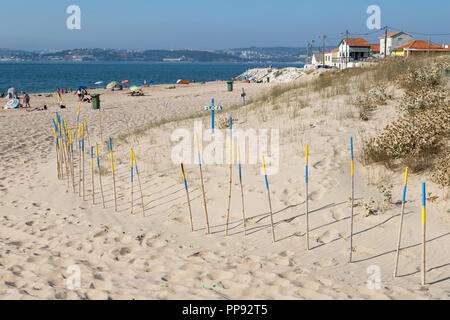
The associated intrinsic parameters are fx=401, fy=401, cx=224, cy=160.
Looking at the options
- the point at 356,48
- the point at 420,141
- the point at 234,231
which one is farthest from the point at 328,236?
the point at 356,48

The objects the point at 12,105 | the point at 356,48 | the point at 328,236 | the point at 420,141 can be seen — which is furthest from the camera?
the point at 356,48

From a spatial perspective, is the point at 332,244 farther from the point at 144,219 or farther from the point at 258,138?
the point at 258,138

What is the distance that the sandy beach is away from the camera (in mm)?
4109

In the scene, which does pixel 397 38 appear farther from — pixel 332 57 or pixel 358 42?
pixel 332 57

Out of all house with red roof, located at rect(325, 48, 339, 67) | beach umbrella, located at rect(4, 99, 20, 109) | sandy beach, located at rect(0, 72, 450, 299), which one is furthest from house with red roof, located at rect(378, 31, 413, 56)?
sandy beach, located at rect(0, 72, 450, 299)

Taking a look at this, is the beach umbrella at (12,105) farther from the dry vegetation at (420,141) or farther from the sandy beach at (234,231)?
the dry vegetation at (420,141)

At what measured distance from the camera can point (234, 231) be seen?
18.3ft

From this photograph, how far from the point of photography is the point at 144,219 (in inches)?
244

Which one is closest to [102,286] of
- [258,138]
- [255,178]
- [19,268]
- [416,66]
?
[19,268]

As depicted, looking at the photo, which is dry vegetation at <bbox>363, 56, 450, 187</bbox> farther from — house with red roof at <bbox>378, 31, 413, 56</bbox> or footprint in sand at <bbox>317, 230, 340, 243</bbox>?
house with red roof at <bbox>378, 31, 413, 56</bbox>

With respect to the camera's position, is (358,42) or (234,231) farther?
(358,42)

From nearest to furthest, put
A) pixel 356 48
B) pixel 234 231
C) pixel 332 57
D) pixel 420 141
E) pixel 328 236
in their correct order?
1. pixel 328 236
2. pixel 234 231
3. pixel 420 141
4. pixel 356 48
5. pixel 332 57

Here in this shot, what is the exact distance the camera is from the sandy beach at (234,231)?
13.5ft
